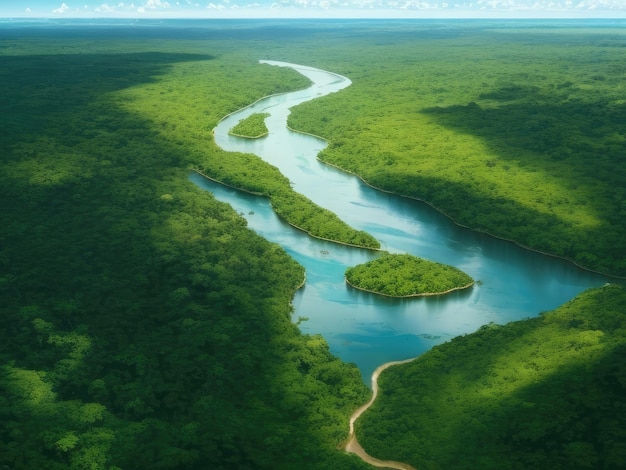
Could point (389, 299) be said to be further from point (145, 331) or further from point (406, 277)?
point (145, 331)

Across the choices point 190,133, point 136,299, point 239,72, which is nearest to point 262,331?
point 136,299

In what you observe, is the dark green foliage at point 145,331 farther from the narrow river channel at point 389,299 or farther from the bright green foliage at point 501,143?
the bright green foliage at point 501,143

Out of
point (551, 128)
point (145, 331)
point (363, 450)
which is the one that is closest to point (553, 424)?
point (363, 450)

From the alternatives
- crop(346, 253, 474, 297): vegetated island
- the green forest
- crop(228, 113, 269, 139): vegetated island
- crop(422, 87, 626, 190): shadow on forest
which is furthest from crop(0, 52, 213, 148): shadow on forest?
crop(422, 87, 626, 190): shadow on forest

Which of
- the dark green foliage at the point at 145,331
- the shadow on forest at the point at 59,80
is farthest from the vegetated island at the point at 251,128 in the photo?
the shadow on forest at the point at 59,80

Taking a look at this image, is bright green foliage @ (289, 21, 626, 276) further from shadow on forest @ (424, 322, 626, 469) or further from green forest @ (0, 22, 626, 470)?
shadow on forest @ (424, 322, 626, 469)

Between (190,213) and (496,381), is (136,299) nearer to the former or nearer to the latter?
(190,213)
